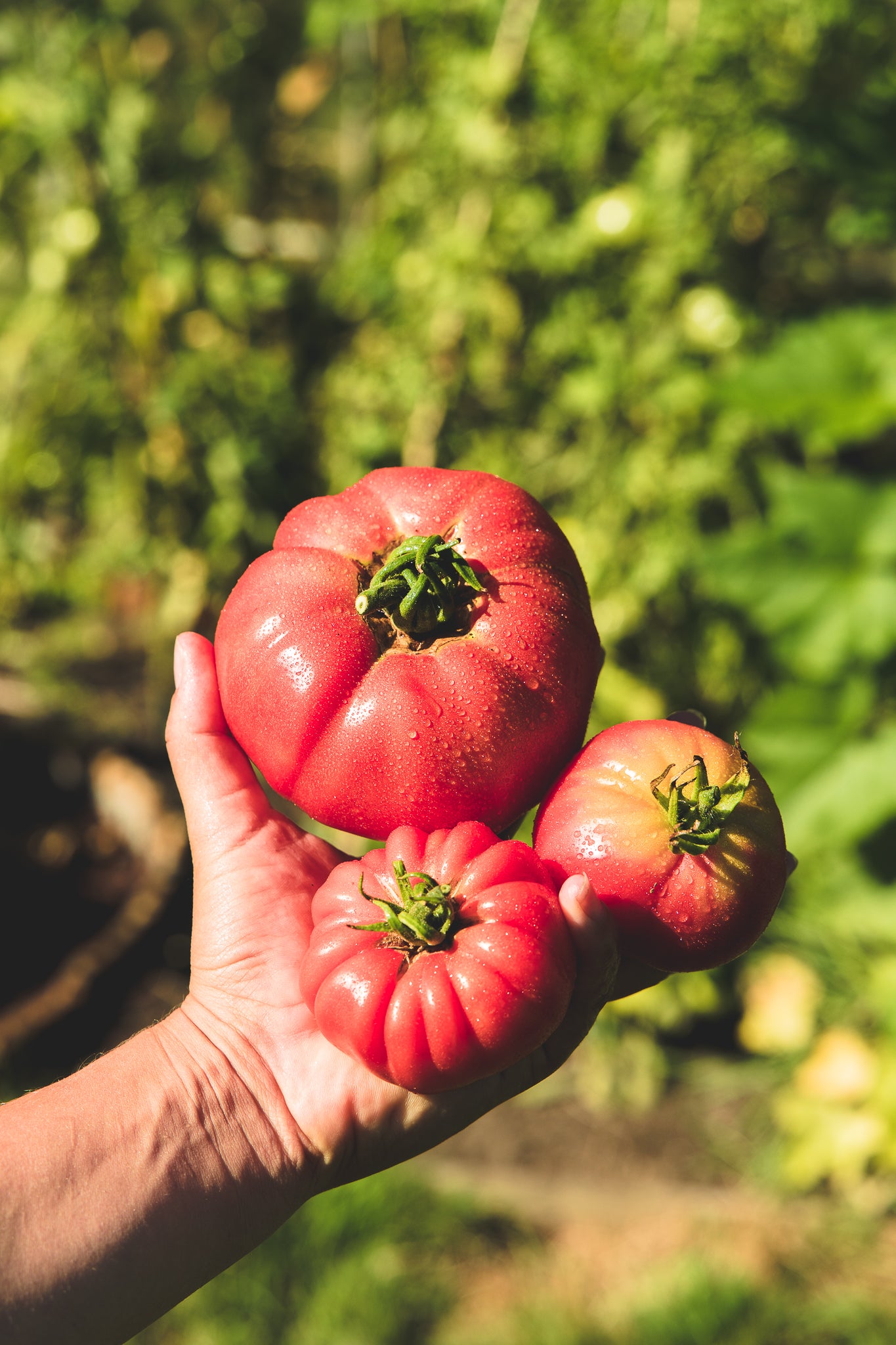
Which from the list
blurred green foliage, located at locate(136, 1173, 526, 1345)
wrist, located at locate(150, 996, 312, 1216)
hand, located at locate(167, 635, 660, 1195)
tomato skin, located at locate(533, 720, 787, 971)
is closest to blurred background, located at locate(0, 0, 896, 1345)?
blurred green foliage, located at locate(136, 1173, 526, 1345)

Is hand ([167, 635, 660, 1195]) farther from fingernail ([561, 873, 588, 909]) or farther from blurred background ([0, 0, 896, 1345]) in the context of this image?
blurred background ([0, 0, 896, 1345])

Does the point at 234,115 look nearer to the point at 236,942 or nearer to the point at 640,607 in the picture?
the point at 640,607

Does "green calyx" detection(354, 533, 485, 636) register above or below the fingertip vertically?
above

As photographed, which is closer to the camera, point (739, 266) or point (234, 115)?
point (739, 266)

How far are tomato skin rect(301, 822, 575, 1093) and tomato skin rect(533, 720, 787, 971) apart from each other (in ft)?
0.31

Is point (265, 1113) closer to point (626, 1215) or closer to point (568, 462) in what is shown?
point (626, 1215)

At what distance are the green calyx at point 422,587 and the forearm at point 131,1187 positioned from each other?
2.31 ft

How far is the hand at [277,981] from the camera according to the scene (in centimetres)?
153

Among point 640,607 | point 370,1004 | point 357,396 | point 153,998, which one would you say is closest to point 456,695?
point 370,1004

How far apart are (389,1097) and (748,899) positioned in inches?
23.1

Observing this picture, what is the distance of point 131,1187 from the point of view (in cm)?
141

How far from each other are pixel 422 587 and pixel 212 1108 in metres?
0.80

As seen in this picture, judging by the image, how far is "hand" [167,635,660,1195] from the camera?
1533 mm

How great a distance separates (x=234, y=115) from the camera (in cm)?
348
